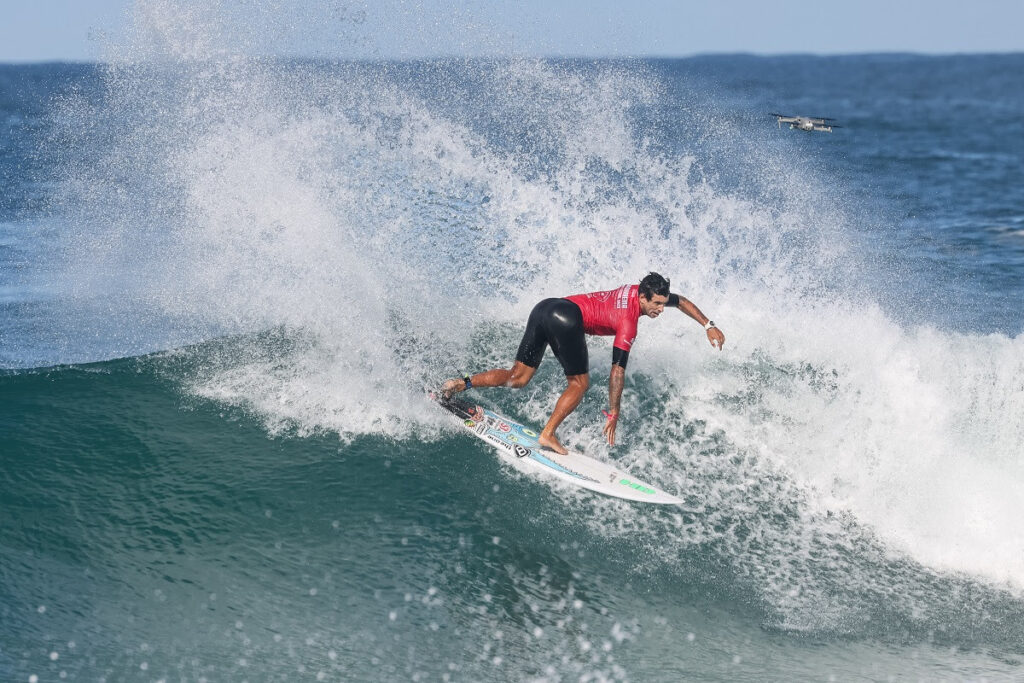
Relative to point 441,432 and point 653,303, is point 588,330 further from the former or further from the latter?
point 441,432

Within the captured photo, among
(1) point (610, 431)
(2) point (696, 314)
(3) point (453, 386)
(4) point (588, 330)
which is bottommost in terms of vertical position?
(1) point (610, 431)

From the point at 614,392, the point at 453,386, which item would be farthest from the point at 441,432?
the point at 614,392

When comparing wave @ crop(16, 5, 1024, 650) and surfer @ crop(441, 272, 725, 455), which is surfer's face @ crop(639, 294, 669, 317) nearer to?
surfer @ crop(441, 272, 725, 455)

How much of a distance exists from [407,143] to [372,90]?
17909 mm

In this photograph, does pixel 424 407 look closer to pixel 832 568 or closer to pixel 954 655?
pixel 832 568

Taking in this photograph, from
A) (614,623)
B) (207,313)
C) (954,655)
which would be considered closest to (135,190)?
(207,313)

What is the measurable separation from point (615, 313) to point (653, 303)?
0.37m

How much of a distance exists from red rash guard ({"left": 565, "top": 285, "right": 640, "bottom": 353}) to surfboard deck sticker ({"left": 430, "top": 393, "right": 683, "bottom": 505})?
3.59 feet

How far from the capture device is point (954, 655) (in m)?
6.47

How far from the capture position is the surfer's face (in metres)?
7.61

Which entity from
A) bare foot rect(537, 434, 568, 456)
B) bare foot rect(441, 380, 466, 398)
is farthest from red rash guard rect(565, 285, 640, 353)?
bare foot rect(441, 380, 466, 398)

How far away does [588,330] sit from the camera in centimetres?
809

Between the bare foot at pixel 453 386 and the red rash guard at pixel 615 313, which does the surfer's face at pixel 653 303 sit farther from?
the bare foot at pixel 453 386

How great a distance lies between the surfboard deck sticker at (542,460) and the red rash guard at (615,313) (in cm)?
110
